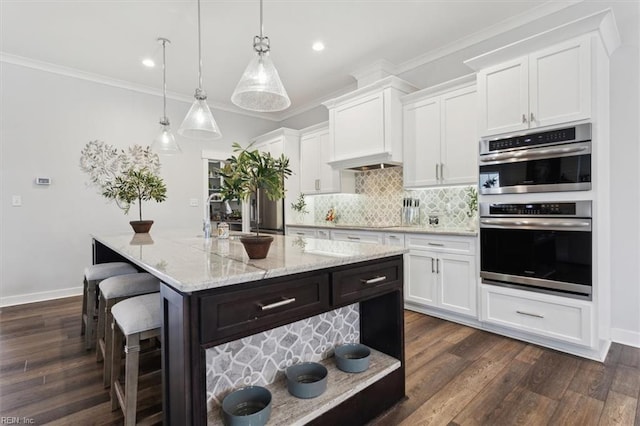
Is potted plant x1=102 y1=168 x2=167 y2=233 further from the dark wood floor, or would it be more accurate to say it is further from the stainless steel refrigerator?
the stainless steel refrigerator

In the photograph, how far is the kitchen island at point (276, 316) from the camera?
111cm

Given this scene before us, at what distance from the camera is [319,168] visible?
490 centimetres

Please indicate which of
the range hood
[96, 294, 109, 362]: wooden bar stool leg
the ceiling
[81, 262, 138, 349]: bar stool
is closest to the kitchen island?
[96, 294, 109, 362]: wooden bar stool leg

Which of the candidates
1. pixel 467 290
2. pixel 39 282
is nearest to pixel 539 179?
pixel 467 290

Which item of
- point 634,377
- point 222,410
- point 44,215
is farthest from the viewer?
point 44,215

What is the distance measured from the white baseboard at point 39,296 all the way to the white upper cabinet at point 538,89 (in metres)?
5.19

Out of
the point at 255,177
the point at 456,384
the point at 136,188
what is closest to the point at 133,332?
the point at 255,177

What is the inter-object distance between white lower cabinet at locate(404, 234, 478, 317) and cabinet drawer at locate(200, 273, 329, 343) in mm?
2022

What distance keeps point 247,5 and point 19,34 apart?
254 centimetres

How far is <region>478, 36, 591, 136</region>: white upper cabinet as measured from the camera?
7.58ft

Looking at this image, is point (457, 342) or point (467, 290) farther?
point (467, 290)

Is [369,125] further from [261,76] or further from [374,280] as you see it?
[374,280]

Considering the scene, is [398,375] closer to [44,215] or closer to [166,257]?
[166,257]

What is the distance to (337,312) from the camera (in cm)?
192
